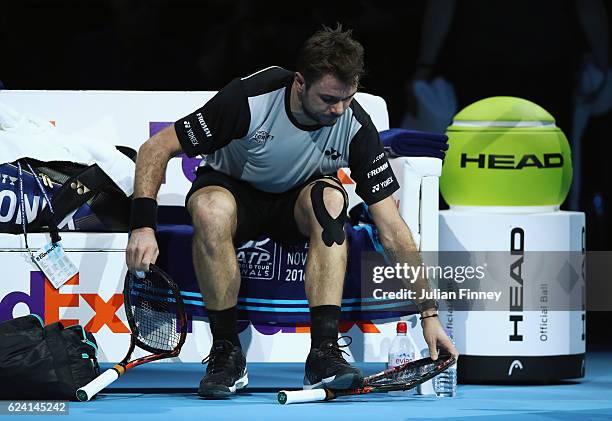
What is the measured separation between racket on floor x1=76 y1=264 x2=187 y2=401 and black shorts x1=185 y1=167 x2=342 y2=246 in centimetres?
31

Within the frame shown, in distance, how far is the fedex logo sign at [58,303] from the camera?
5.95m

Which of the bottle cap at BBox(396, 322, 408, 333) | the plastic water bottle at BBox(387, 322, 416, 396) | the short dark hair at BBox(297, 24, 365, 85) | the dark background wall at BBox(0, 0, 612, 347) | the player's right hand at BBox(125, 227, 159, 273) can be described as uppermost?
the dark background wall at BBox(0, 0, 612, 347)

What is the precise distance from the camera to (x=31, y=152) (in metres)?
6.15

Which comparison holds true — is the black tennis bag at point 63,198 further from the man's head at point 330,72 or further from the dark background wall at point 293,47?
the dark background wall at point 293,47

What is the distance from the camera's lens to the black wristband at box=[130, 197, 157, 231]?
17.7ft

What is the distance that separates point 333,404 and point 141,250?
0.77 m

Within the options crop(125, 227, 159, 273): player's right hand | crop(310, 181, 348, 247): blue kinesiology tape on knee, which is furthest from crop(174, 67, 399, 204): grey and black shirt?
crop(125, 227, 159, 273): player's right hand

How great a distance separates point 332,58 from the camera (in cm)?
538

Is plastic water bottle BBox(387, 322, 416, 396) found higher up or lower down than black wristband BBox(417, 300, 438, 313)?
lower down

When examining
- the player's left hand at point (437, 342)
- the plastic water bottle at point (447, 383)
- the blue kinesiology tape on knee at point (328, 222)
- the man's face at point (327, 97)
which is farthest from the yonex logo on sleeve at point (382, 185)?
the plastic water bottle at point (447, 383)

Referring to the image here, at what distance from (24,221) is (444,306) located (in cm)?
151

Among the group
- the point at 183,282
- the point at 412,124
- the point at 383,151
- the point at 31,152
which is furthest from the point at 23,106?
the point at 412,124

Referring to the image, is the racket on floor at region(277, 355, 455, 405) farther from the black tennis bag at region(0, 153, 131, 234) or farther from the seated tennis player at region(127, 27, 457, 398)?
the black tennis bag at region(0, 153, 131, 234)

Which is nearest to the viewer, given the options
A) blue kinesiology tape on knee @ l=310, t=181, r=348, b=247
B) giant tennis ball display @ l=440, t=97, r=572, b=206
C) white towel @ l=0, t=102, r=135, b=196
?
blue kinesiology tape on knee @ l=310, t=181, r=348, b=247
